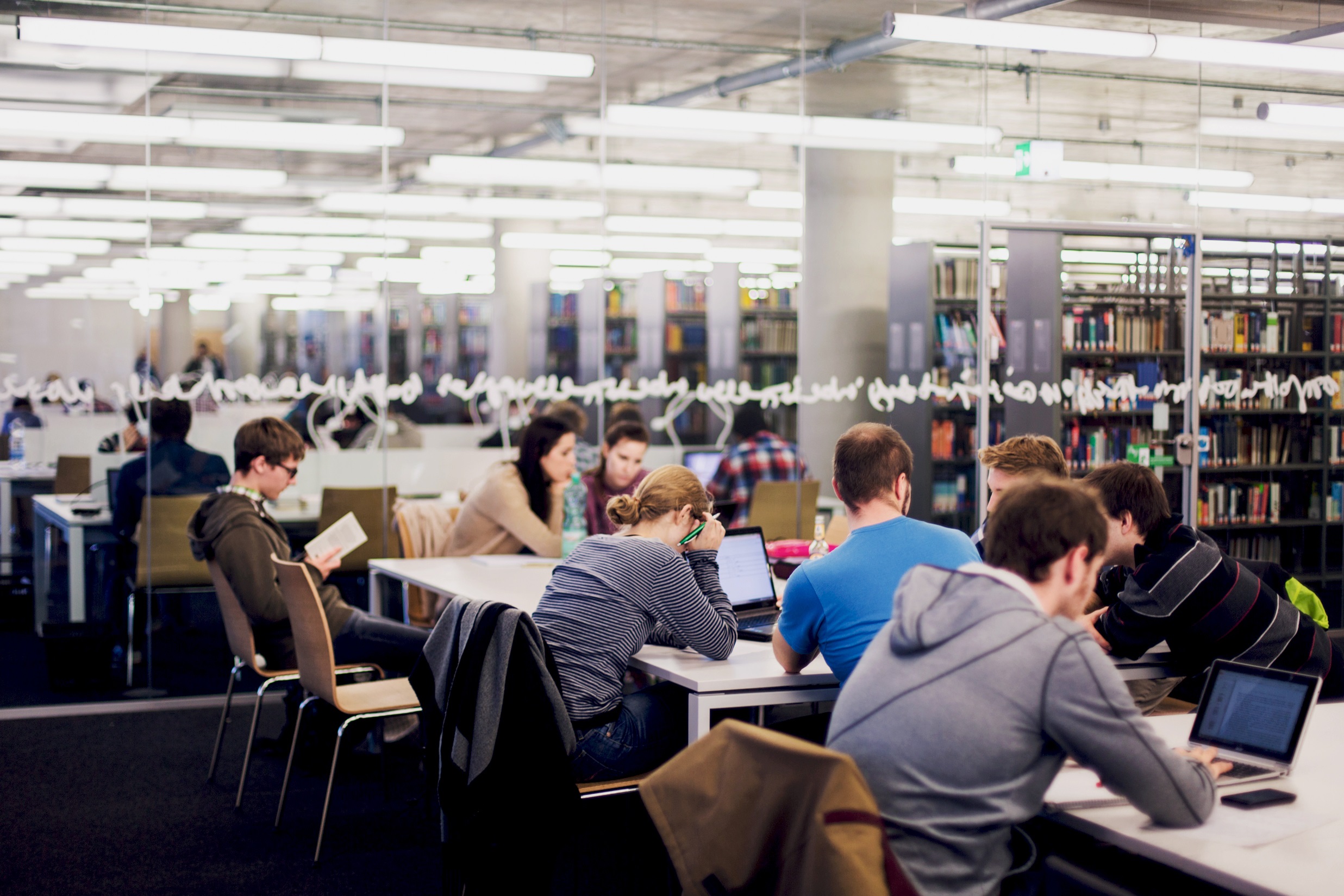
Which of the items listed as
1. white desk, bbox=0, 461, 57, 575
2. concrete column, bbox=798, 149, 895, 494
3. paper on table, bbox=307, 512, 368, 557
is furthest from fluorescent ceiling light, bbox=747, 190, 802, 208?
white desk, bbox=0, 461, 57, 575

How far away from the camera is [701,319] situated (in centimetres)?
780

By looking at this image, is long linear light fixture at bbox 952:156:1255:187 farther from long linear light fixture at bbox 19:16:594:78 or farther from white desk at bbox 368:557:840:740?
white desk at bbox 368:557:840:740

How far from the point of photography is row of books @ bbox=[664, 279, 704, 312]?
7754mm

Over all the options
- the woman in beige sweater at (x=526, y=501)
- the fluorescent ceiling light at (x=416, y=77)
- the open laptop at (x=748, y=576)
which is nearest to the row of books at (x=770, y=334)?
the fluorescent ceiling light at (x=416, y=77)

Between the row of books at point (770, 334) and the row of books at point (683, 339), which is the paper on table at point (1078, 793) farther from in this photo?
the row of books at point (683, 339)

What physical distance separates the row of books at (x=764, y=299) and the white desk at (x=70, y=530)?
12.5 feet

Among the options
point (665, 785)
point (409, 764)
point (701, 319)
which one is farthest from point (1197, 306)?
point (665, 785)

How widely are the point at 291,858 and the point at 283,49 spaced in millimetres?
3169

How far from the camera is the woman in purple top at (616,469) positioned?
A: 16.4ft

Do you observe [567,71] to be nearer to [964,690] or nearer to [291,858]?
[291,858]

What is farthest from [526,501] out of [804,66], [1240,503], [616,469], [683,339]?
[1240,503]

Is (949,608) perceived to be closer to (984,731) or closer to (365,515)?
(984,731)

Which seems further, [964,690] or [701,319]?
[701,319]

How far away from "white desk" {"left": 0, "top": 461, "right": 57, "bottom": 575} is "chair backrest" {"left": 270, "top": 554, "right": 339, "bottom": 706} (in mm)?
2438
